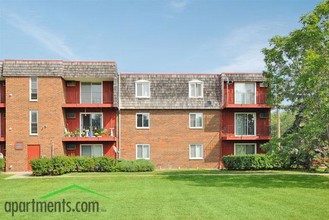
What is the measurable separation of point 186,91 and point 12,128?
14.5 meters

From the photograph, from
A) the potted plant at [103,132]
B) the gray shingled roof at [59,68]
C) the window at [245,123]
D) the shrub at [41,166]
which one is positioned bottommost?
the shrub at [41,166]

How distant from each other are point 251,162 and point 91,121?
45.0 feet

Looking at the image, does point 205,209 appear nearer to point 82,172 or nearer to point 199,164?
point 82,172

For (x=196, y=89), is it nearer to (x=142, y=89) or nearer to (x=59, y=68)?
(x=142, y=89)

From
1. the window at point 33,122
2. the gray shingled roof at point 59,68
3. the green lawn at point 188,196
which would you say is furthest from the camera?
the window at point 33,122

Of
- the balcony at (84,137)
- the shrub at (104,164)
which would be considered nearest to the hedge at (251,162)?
the shrub at (104,164)

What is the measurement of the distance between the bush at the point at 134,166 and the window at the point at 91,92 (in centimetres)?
655

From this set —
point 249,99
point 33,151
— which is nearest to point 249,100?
point 249,99

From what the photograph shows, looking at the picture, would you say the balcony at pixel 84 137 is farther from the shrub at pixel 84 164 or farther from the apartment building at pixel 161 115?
the shrub at pixel 84 164

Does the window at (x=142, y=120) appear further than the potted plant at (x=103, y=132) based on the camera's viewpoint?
Yes

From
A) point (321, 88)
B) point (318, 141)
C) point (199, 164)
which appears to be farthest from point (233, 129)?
point (321, 88)

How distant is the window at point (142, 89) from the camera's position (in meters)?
34.5

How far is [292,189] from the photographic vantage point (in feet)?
61.8

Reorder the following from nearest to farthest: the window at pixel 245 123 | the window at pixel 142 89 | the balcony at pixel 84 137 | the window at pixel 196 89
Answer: the balcony at pixel 84 137
the window at pixel 142 89
the window at pixel 196 89
the window at pixel 245 123
